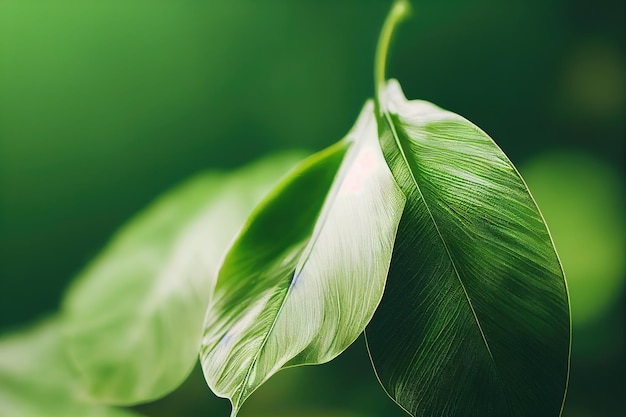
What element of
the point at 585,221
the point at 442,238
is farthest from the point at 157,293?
the point at 585,221

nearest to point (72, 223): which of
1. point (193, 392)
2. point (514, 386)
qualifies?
point (193, 392)

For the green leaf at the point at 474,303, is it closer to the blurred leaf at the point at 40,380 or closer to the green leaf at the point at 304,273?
the green leaf at the point at 304,273

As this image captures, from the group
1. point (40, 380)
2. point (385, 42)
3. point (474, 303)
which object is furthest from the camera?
point (40, 380)

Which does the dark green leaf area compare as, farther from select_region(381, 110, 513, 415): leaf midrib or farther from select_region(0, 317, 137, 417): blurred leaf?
select_region(0, 317, 137, 417): blurred leaf

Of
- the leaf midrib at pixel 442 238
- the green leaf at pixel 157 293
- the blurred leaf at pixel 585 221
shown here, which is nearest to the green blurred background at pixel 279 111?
the blurred leaf at pixel 585 221

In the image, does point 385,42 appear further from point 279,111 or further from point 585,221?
point 585,221

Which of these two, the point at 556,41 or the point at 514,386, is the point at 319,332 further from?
the point at 556,41

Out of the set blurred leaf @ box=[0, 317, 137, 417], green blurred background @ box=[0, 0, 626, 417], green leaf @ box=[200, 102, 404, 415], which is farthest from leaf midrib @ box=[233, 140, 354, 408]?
blurred leaf @ box=[0, 317, 137, 417]
